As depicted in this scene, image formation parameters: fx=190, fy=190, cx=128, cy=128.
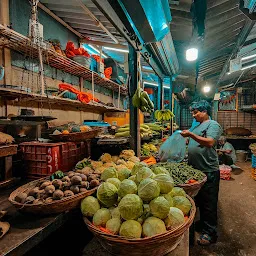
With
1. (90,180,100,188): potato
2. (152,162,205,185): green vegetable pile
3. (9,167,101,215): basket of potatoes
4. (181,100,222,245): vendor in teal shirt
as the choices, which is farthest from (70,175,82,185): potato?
(181,100,222,245): vendor in teal shirt

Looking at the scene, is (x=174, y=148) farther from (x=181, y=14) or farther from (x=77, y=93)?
(x=77, y=93)

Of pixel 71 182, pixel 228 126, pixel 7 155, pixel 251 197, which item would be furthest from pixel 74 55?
pixel 228 126

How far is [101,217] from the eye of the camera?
135 cm

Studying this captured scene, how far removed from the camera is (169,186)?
1555 millimetres

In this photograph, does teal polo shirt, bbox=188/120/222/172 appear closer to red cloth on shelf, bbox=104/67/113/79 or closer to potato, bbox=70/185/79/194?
potato, bbox=70/185/79/194

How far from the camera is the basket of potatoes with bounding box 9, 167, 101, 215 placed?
1.41 m

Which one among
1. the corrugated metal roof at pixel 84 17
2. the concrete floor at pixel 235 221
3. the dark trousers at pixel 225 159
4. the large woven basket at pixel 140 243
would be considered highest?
the corrugated metal roof at pixel 84 17

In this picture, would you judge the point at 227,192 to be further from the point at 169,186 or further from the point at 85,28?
the point at 85,28

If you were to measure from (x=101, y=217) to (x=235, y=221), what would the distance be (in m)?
3.86

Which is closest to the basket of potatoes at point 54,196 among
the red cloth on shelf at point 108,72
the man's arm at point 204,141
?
the man's arm at point 204,141

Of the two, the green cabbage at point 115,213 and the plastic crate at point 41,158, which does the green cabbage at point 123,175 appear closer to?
the green cabbage at point 115,213

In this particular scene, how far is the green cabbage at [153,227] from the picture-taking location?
1.21m

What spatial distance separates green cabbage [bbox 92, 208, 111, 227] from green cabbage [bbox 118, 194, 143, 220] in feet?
0.47

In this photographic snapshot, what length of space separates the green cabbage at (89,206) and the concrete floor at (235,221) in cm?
249
